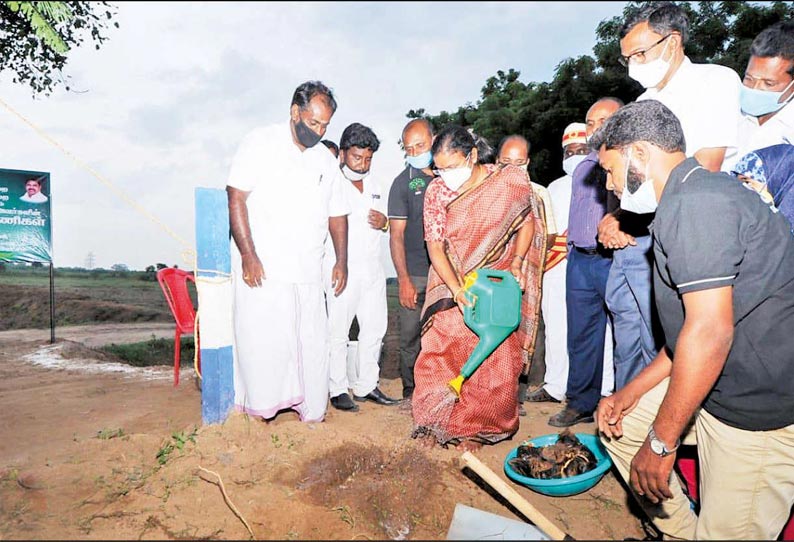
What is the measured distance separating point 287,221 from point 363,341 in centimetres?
140

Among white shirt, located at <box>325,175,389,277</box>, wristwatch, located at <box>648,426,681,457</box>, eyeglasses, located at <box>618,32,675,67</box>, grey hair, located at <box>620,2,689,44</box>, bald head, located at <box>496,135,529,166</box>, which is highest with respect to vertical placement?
grey hair, located at <box>620,2,689,44</box>

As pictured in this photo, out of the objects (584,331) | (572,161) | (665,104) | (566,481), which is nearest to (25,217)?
(572,161)

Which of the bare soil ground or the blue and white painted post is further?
the blue and white painted post

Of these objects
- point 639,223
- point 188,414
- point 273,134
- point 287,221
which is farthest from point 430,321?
point 188,414

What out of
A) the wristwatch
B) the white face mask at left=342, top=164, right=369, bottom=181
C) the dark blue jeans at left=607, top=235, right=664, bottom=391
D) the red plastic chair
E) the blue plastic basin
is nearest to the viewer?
the wristwatch

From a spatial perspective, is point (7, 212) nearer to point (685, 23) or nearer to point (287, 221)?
point (287, 221)

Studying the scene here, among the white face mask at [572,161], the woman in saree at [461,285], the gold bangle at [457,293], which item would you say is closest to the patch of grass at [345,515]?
the woman in saree at [461,285]

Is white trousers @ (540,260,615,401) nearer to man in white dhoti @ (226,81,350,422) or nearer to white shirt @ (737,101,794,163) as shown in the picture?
white shirt @ (737,101,794,163)

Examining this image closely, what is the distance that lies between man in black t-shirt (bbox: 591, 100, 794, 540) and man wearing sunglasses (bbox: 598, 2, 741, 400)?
0.41 meters

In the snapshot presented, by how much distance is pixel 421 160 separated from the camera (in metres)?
3.99

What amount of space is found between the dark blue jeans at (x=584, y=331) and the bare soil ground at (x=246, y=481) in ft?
0.85

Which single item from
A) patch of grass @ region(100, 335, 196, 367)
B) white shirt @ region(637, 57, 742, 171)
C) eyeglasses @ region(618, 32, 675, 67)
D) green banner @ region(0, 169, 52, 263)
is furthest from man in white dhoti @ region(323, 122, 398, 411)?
patch of grass @ region(100, 335, 196, 367)

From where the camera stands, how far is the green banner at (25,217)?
20.0 ft

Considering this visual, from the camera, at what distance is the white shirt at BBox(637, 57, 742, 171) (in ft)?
8.24
